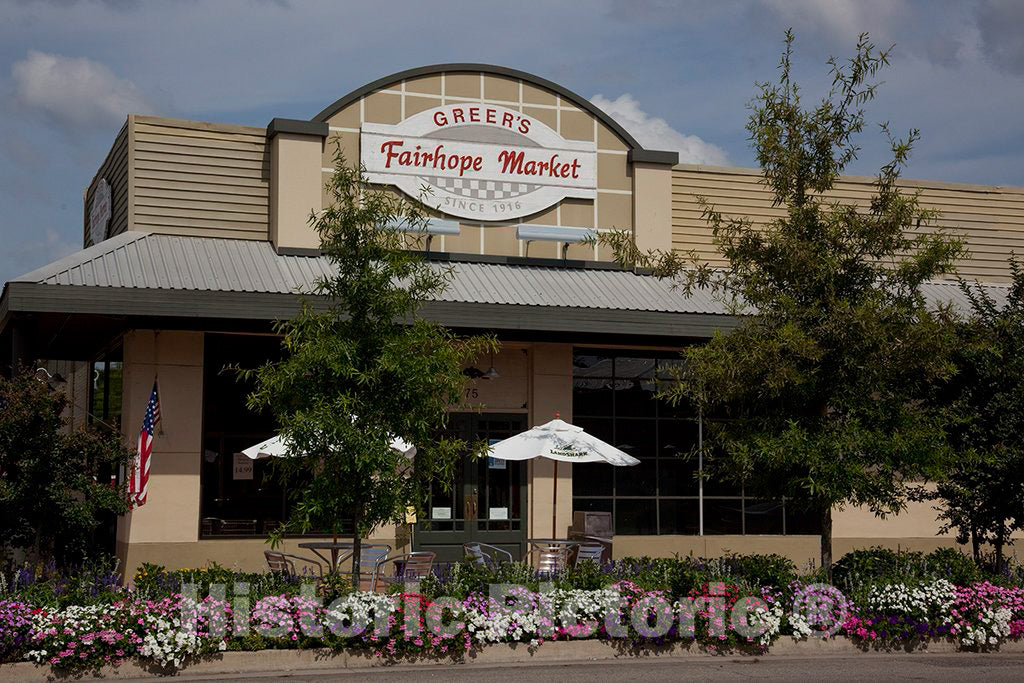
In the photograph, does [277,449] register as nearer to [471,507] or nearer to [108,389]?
[471,507]

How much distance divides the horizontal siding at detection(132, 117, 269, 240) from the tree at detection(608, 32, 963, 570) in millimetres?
7792

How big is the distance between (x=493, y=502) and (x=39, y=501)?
749 centimetres

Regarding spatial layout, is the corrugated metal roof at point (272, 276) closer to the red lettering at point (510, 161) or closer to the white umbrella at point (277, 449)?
the red lettering at point (510, 161)

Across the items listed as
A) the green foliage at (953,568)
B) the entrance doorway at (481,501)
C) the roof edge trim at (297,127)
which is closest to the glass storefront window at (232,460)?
the entrance doorway at (481,501)

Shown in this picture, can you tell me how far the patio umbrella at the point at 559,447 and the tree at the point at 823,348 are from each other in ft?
8.34

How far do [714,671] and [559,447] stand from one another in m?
5.22

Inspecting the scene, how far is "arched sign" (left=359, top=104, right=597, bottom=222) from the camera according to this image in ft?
61.7

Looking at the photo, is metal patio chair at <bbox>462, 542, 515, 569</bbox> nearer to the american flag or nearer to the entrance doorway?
the entrance doorway

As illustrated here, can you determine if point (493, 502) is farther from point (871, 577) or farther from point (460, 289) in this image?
point (871, 577)

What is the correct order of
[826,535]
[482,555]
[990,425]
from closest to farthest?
1. [826,535]
2. [990,425]
3. [482,555]

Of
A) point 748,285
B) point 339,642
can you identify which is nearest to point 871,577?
point 748,285

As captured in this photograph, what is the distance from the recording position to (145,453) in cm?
1566

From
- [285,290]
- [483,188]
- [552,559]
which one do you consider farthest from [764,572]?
[483,188]

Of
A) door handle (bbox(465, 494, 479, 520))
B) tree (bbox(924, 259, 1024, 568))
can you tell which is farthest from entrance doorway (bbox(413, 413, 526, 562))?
tree (bbox(924, 259, 1024, 568))
